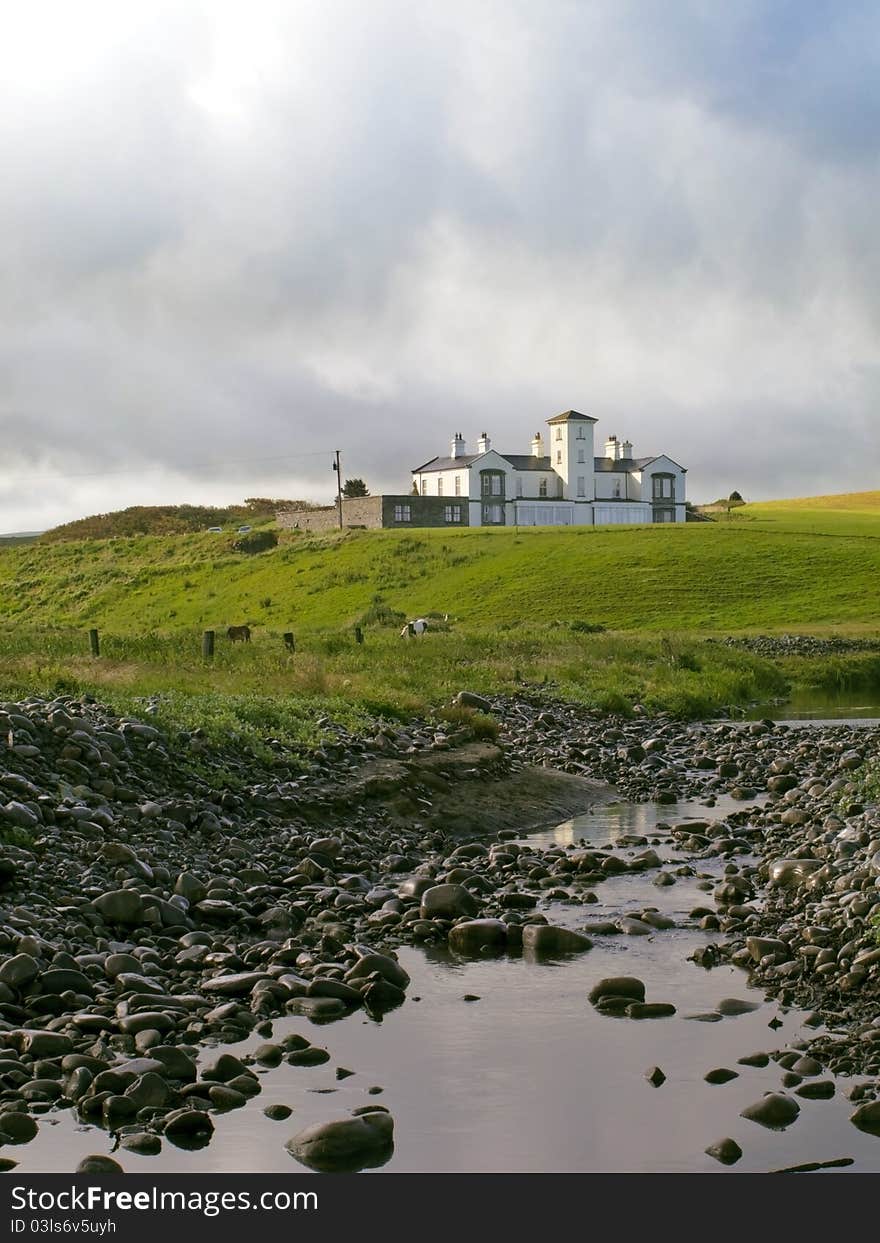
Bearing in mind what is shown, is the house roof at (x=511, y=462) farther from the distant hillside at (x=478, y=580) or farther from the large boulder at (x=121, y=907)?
the large boulder at (x=121, y=907)

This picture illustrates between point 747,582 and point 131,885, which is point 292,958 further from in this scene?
point 747,582

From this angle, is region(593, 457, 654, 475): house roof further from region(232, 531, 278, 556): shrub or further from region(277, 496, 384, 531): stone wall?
region(232, 531, 278, 556): shrub

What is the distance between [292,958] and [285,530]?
301 ft

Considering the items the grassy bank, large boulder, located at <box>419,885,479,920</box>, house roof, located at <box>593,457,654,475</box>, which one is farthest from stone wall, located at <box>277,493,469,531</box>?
large boulder, located at <box>419,885,479,920</box>

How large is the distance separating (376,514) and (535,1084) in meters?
95.0

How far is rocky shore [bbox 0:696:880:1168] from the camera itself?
365 inches

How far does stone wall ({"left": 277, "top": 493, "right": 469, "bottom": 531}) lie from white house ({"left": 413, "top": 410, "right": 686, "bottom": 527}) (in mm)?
4750

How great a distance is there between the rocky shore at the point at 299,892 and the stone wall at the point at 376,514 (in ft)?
265

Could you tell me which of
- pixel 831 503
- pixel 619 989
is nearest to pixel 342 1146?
pixel 619 989

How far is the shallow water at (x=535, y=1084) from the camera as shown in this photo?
800cm

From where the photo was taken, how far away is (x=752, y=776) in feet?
76.0

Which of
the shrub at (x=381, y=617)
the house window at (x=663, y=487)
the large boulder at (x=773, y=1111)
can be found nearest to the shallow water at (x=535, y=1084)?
the large boulder at (x=773, y=1111)
